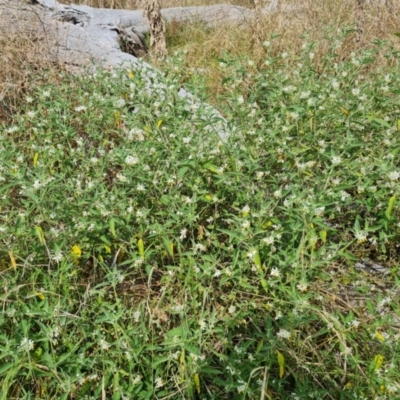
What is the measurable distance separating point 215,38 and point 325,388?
3.89m

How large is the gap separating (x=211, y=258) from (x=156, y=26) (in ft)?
10.9

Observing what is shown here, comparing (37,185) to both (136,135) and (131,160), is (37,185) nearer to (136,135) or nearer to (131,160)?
(131,160)

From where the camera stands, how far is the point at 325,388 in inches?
56.7

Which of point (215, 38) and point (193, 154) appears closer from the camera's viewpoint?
point (193, 154)

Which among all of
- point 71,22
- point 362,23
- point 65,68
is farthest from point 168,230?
point 71,22

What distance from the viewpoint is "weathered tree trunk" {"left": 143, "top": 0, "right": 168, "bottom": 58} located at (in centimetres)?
425

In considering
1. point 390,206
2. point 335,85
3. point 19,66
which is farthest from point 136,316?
point 19,66

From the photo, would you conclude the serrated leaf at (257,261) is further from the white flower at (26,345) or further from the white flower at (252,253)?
the white flower at (26,345)

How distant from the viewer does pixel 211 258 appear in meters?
1.68

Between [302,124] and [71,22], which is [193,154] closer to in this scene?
[302,124]

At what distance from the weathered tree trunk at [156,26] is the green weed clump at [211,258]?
2.19 metres

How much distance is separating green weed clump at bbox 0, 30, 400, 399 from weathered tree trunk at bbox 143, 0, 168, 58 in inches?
86.4

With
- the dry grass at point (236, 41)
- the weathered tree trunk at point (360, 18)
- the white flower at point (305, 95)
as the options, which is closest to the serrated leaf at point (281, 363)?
the white flower at point (305, 95)

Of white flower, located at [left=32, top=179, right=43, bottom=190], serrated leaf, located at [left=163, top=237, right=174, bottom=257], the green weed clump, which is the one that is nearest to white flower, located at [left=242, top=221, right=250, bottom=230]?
the green weed clump
